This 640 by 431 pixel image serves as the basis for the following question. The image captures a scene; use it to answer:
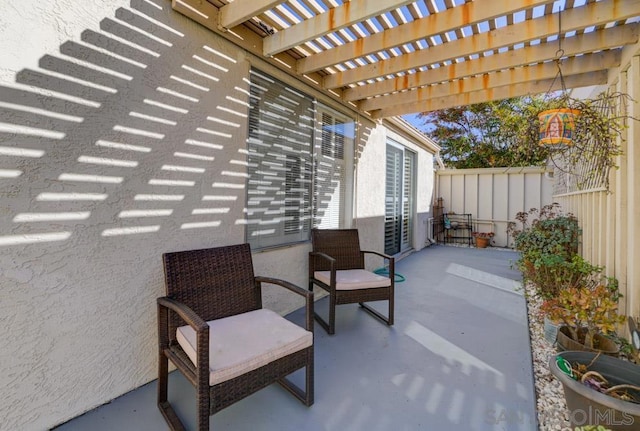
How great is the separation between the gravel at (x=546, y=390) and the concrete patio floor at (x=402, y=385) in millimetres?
56

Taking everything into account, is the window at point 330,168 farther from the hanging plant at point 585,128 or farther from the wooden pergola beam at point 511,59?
the hanging plant at point 585,128

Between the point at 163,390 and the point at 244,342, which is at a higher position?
the point at 244,342

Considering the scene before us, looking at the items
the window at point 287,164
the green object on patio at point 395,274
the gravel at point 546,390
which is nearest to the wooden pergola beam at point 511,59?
the window at point 287,164

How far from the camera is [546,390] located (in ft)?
7.30

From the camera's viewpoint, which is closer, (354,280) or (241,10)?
(241,10)

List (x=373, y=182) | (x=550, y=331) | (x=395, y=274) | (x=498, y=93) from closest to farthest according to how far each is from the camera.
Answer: (x=550, y=331), (x=498, y=93), (x=373, y=182), (x=395, y=274)

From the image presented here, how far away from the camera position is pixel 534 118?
2959 millimetres

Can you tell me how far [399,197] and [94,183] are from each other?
19.3ft

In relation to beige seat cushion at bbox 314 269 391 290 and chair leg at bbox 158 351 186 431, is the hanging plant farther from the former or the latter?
chair leg at bbox 158 351 186 431

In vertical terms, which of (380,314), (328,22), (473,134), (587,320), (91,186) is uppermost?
(473,134)

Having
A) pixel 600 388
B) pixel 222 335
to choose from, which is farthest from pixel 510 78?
pixel 222 335

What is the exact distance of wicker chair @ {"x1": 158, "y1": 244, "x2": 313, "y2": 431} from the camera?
61.9 inches

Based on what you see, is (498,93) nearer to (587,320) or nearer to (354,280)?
(587,320)

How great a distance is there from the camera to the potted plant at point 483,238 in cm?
857
